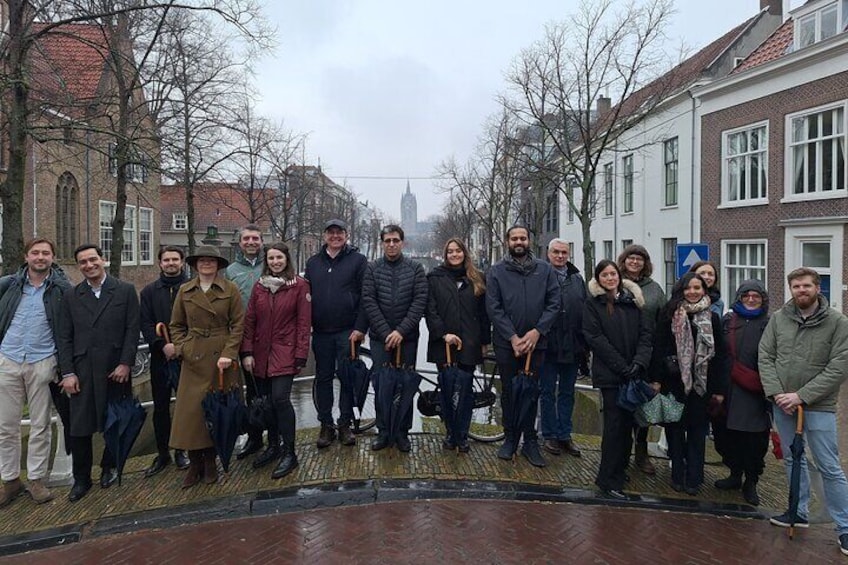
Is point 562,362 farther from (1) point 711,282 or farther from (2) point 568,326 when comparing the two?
(1) point 711,282

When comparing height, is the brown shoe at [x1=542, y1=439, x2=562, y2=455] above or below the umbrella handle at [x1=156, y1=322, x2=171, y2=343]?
below

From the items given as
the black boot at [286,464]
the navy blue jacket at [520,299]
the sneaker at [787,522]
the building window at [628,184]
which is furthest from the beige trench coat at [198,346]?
the building window at [628,184]

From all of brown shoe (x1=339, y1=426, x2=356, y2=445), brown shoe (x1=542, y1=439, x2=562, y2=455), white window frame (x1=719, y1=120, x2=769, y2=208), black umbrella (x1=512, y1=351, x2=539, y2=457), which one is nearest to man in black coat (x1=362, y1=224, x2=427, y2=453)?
brown shoe (x1=339, y1=426, x2=356, y2=445)

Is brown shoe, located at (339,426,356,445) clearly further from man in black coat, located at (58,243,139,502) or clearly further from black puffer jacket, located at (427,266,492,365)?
man in black coat, located at (58,243,139,502)

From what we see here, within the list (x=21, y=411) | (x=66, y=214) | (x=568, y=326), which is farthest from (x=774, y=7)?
(x=66, y=214)

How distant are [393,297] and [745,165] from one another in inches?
716

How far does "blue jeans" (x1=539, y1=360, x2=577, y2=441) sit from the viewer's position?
539 cm

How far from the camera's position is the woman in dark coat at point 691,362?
14.6 ft

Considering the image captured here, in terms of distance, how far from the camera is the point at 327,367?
5203 mm

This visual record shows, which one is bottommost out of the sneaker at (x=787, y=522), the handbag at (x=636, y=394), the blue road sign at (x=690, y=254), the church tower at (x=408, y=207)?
the sneaker at (x=787, y=522)

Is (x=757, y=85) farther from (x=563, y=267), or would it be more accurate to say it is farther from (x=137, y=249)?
(x=137, y=249)

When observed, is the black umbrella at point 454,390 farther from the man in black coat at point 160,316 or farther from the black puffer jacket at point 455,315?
the man in black coat at point 160,316

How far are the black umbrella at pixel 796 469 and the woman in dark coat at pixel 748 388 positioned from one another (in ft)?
1.24

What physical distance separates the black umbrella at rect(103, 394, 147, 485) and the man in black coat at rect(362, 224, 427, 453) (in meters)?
2.06
